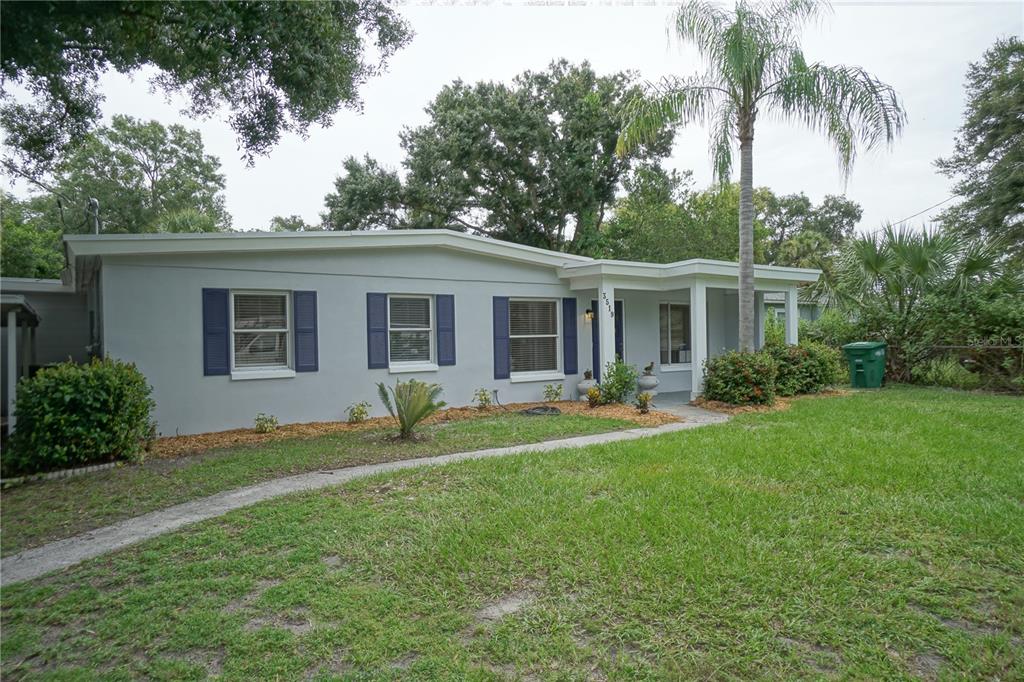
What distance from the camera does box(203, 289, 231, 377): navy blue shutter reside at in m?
8.99

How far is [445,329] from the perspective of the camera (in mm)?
11180

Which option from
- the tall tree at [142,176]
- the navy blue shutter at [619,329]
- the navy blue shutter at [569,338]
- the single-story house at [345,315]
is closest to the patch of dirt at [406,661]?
the single-story house at [345,315]

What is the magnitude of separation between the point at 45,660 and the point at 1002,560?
5.70 meters

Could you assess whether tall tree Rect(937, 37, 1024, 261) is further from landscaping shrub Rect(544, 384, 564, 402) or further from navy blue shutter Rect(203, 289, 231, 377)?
navy blue shutter Rect(203, 289, 231, 377)

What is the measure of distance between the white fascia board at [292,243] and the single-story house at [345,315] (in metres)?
0.02

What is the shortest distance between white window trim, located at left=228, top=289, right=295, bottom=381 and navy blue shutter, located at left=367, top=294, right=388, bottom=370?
1.27m

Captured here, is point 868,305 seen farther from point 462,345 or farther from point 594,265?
point 462,345

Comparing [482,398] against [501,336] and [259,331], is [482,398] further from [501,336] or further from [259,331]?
[259,331]

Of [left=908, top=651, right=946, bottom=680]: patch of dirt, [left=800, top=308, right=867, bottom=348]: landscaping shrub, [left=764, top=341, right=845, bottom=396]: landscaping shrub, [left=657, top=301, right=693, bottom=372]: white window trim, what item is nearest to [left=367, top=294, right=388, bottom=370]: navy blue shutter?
[left=657, top=301, right=693, bottom=372]: white window trim

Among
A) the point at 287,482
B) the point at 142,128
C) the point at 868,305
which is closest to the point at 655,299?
the point at 868,305

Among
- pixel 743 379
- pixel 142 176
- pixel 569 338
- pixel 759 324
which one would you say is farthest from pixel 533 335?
pixel 142 176

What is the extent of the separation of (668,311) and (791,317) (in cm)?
280

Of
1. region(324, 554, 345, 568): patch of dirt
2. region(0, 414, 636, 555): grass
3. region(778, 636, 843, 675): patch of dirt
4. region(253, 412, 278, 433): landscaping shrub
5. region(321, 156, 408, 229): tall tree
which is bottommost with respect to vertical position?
region(778, 636, 843, 675): patch of dirt

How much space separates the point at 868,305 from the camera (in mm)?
14453
